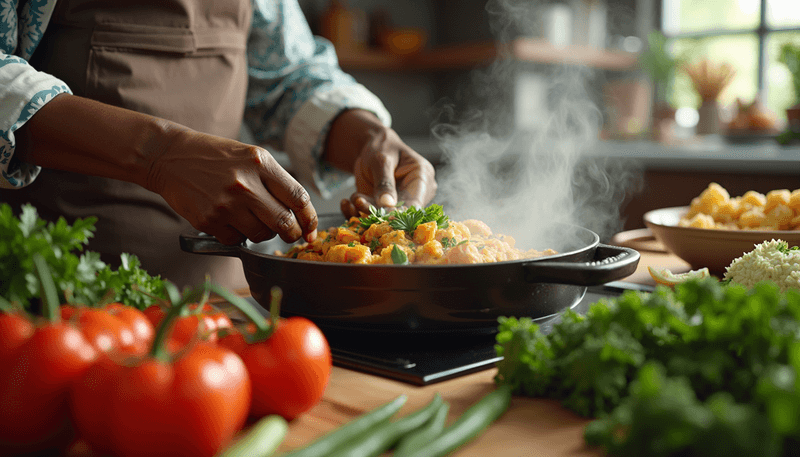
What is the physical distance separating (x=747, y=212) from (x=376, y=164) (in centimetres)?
80

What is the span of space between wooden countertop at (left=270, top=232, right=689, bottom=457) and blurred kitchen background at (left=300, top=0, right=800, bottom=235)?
2.65m

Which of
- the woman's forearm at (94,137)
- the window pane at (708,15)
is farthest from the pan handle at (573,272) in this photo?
the window pane at (708,15)

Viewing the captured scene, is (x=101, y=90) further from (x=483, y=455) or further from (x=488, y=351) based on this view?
(x=483, y=455)

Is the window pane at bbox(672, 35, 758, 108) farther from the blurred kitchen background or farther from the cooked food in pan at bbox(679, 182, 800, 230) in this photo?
the cooked food in pan at bbox(679, 182, 800, 230)

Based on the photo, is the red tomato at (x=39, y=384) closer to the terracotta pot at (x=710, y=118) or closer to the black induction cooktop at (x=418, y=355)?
the black induction cooktop at (x=418, y=355)

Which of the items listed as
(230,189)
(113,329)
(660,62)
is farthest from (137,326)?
(660,62)

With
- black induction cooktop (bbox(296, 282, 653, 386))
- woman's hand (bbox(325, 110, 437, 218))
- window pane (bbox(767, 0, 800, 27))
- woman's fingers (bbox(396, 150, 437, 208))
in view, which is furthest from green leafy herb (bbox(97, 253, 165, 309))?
window pane (bbox(767, 0, 800, 27))

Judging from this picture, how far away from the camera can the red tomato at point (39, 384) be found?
1.73 ft

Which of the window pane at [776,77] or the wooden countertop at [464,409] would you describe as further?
the window pane at [776,77]

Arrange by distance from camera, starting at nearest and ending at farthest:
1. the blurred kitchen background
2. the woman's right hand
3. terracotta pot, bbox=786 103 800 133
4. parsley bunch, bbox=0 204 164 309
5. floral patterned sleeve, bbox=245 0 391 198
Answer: parsley bunch, bbox=0 204 164 309
the woman's right hand
floral patterned sleeve, bbox=245 0 391 198
terracotta pot, bbox=786 103 800 133
the blurred kitchen background

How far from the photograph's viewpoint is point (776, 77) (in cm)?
405

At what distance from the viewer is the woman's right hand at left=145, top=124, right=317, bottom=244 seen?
1049 mm

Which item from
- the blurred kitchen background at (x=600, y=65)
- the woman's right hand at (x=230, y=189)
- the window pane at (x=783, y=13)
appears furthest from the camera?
the window pane at (x=783, y=13)

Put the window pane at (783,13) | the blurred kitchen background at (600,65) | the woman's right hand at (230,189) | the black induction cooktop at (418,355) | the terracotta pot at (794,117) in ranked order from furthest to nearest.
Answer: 1. the window pane at (783,13)
2. the blurred kitchen background at (600,65)
3. the terracotta pot at (794,117)
4. the woman's right hand at (230,189)
5. the black induction cooktop at (418,355)
